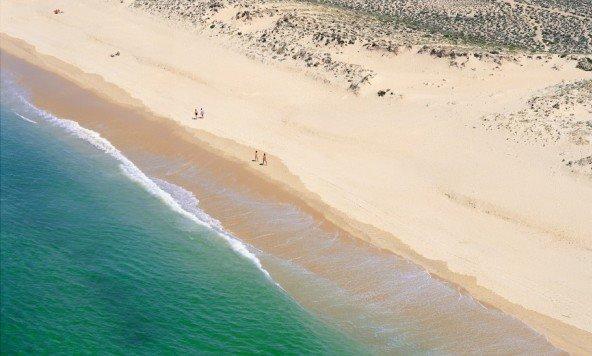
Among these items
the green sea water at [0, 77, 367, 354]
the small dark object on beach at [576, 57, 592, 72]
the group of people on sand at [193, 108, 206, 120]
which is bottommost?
the green sea water at [0, 77, 367, 354]

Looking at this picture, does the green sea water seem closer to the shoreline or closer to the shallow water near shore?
the shallow water near shore

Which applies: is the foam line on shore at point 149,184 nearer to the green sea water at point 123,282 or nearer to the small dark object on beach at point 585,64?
the green sea water at point 123,282

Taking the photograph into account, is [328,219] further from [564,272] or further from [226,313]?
[564,272]

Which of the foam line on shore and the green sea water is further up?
the foam line on shore

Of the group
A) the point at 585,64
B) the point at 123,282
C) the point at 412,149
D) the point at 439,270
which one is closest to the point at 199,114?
the point at 412,149

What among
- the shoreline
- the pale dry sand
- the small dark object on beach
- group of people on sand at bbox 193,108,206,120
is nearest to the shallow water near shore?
the shoreline

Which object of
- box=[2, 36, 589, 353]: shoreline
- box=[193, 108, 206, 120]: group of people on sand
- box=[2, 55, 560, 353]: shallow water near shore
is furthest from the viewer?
box=[193, 108, 206, 120]: group of people on sand

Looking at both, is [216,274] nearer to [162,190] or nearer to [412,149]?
[162,190]
